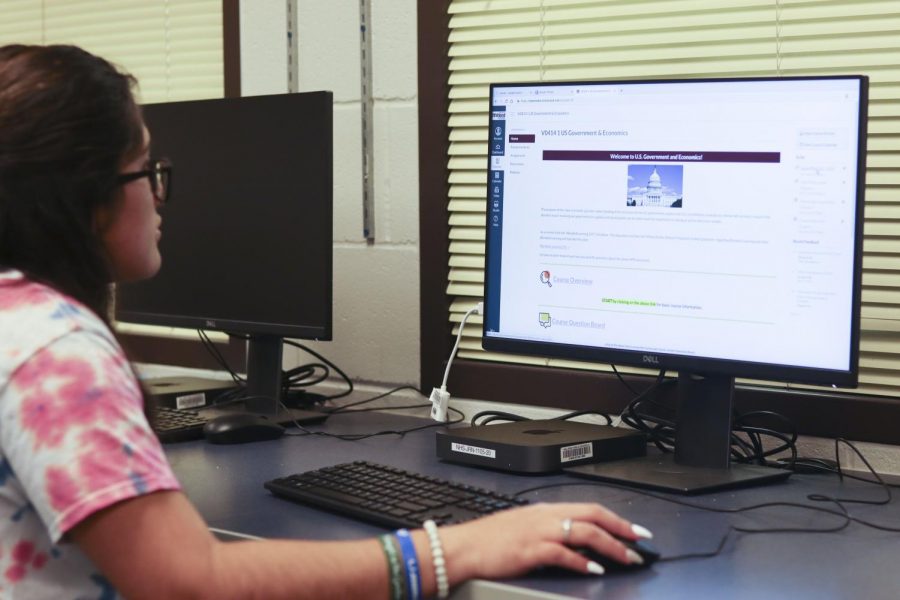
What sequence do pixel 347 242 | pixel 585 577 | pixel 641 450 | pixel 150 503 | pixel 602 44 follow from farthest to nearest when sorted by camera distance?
1. pixel 347 242
2. pixel 602 44
3. pixel 641 450
4. pixel 585 577
5. pixel 150 503

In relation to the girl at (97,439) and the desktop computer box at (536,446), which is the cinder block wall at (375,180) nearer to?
the desktop computer box at (536,446)

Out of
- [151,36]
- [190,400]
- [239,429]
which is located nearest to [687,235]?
[239,429]

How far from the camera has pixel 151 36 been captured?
8.02ft

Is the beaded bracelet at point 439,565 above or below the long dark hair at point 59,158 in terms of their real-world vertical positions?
below

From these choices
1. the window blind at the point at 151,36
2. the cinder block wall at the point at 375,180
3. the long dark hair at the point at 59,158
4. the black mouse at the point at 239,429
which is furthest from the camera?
the window blind at the point at 151,36

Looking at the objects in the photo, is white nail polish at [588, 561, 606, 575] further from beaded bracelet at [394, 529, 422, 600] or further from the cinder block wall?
the cinder block wall

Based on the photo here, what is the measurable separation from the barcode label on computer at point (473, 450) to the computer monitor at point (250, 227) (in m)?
0.32

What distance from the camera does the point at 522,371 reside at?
6.30 ft

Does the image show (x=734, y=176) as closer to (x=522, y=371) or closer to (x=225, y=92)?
(x=522, y=371)

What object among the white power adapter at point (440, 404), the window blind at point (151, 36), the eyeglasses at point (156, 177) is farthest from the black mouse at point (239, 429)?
the window blind at point (151, 36)

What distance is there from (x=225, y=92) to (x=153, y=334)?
1.87 ft

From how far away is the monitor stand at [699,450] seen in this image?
1.46 m

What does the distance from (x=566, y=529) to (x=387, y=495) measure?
0.97 ft

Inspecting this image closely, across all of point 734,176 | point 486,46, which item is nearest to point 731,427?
point 734,176
